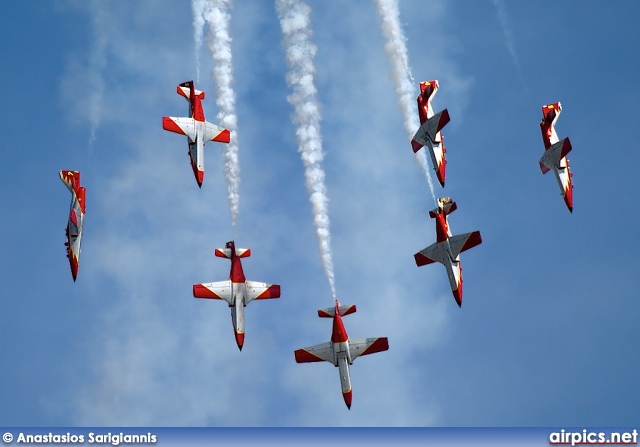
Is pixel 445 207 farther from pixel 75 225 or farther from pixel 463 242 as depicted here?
pixel 75 225

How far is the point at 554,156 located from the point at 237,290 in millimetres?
21353

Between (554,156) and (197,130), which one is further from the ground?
(197,130)

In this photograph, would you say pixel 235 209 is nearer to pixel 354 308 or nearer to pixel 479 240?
pixel 354 308

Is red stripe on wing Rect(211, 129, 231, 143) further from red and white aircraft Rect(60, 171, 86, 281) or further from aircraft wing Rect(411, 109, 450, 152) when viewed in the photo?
aircraft wing Rect(411, 109, 450, 152)

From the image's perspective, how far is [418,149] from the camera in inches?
2459

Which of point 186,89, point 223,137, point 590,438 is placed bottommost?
point 590,438

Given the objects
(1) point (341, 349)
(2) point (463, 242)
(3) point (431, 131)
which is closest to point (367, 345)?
(1) point (341, 349)

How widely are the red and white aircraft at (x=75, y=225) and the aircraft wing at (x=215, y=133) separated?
30.1 feet

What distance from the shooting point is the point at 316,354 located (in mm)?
60594

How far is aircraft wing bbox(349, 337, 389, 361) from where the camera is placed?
60375 millimetres

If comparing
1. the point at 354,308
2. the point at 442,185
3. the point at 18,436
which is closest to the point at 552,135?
the point at 442,185

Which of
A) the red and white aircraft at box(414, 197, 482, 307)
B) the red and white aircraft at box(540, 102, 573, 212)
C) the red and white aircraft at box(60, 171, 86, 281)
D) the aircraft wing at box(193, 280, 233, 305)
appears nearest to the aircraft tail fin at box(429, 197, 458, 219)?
the red and white aircraft at box(414, 197, 482, 307)

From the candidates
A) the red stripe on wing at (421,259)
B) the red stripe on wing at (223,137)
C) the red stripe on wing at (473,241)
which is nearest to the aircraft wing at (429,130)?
the red stripe on wing at (473,241)

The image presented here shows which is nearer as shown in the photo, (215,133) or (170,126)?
(170,126)
